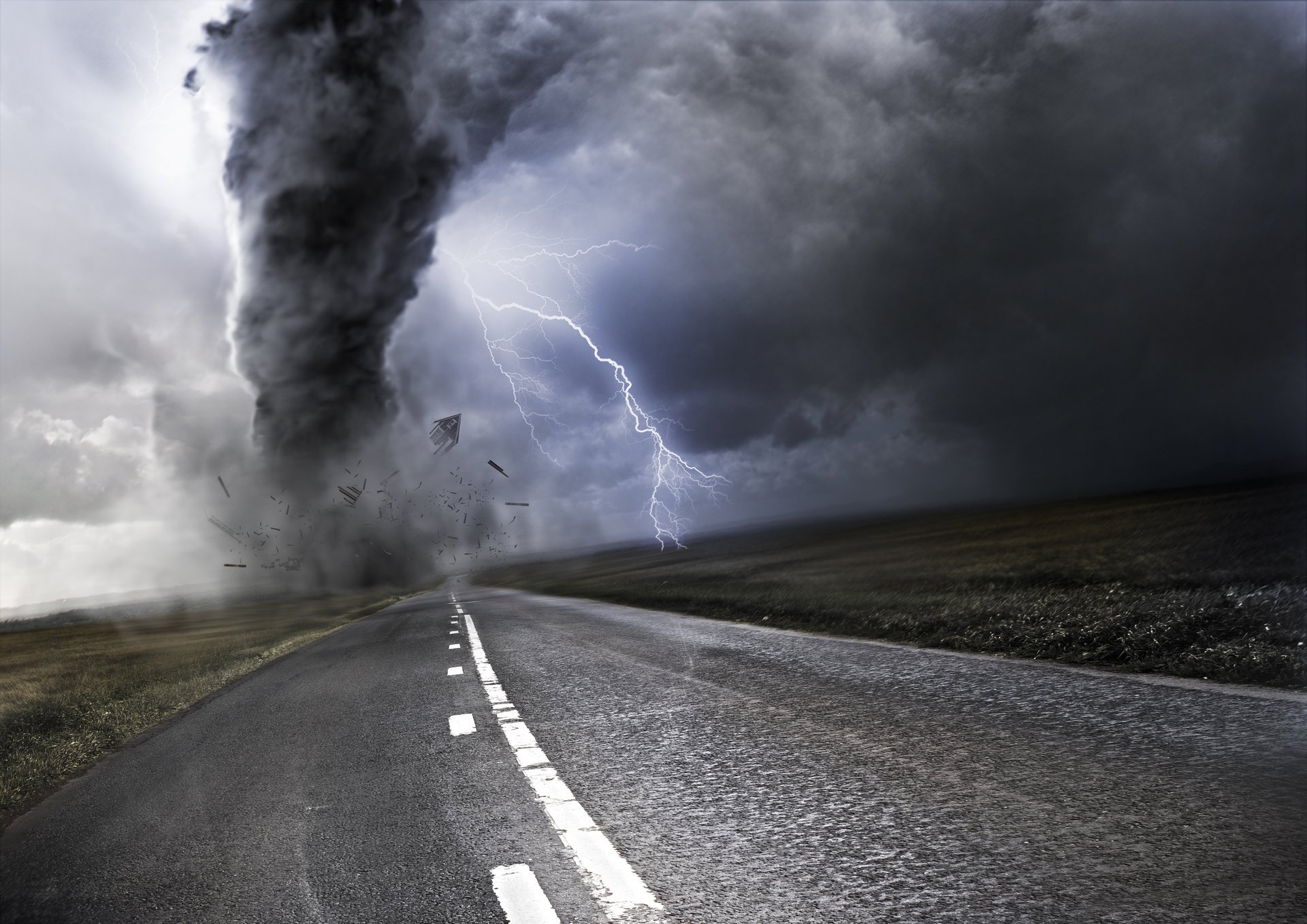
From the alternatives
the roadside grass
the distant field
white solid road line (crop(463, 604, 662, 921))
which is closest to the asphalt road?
white solid road line (crop(463, 604, 662, 921))

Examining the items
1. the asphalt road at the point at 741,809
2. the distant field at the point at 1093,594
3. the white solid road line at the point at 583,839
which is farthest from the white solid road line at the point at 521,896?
the distant field at the point at 1093,594

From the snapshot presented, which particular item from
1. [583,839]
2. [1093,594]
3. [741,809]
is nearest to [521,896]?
[583,839]

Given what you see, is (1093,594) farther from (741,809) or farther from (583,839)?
(583,839)

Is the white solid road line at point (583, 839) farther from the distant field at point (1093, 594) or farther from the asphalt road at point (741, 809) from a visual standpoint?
the distant field at point (1093, 594)

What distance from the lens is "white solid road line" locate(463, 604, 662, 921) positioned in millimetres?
2834

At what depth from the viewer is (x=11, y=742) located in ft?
26.7

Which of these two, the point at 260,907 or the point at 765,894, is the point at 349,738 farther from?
the point at 765,894

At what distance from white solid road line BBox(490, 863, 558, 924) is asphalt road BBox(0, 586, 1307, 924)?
0.19ft

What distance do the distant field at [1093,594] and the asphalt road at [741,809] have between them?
1.38 meters

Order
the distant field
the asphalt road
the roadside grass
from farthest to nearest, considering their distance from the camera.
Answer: the distant field
the roadside grass
the asphalt road

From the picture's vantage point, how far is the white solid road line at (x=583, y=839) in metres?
2.83

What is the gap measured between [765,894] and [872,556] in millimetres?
37169

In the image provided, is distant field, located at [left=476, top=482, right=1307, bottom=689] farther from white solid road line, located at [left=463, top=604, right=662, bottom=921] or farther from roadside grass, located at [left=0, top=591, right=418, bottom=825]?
roadside grass, located at [left=0, top=591, right=418, bottom=825]

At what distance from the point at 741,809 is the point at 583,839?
0.85 m
